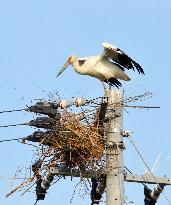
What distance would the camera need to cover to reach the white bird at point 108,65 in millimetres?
9461

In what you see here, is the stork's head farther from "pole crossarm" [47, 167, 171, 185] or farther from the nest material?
"pole crossarm" [47, 167, 171, 185]

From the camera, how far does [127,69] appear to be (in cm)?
935

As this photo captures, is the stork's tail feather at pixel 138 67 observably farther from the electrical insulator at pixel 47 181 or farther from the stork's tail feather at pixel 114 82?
the electrical insulator at pixel 47 181

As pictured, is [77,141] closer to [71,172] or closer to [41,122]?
[71,172]

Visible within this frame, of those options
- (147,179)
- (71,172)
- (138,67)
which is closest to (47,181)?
(71,172)

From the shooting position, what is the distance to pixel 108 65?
9.84m

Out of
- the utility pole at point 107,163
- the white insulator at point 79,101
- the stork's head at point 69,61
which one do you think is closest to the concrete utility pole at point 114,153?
the utility pole at point 107,163

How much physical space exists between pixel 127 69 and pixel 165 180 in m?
2.69

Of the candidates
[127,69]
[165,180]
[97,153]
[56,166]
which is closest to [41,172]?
[56,166]

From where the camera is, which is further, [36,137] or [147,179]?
[36,137]

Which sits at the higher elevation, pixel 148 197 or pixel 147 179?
pixel 147 179

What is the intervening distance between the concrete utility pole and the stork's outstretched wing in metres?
1.54

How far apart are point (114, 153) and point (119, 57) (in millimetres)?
2848

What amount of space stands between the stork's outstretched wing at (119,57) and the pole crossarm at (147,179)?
224cm
